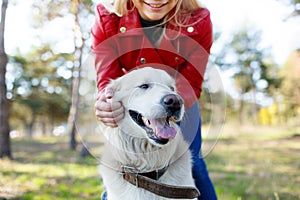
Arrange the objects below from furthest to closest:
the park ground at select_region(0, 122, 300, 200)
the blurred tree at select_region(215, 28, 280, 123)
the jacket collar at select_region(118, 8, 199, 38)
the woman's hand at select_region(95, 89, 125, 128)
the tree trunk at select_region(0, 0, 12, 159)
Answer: the blurred tree at select_region(215, 28, 280, 123) → the tree trunk at select_region(0, 0, 12, 159) → the park ground at select_region(0, 122, 300, 200) → the jacket collar at select_region(118, 8, 199, 38) → the woman's hand at select_region(95, 89, 125, 128)

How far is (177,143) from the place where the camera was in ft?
5.62

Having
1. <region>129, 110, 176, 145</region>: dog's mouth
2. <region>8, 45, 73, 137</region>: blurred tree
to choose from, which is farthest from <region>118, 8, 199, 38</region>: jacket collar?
<region>8, 45, 73, 137</region>: blurred tree

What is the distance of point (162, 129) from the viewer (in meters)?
1.48

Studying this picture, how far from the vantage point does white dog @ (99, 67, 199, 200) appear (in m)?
1.48

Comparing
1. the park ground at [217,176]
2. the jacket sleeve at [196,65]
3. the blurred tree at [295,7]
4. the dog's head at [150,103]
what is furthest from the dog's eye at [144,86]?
the blurred tree at [295,7]

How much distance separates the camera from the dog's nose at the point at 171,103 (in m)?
1.41

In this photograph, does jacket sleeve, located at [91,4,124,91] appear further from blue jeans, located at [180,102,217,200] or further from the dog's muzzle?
blue jeans, located at [180,102,217,200]

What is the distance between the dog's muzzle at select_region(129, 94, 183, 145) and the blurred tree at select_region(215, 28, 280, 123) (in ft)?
39.2

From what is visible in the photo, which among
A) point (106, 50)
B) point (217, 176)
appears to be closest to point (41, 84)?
point (217, 176)

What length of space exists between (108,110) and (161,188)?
482 millimetres

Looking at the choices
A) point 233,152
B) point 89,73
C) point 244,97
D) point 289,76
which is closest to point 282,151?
point 233,152

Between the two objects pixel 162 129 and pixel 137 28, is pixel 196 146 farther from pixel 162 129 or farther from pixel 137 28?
pixel 137 28

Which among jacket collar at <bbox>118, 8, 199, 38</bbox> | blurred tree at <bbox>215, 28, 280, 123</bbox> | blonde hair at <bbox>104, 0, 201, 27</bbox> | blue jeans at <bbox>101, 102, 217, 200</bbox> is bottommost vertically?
blurred tree at <bbox>215, 28, 280, 123</bbox>

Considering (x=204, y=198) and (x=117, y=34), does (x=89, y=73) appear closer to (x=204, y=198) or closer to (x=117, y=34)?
(x=117, y=34)
